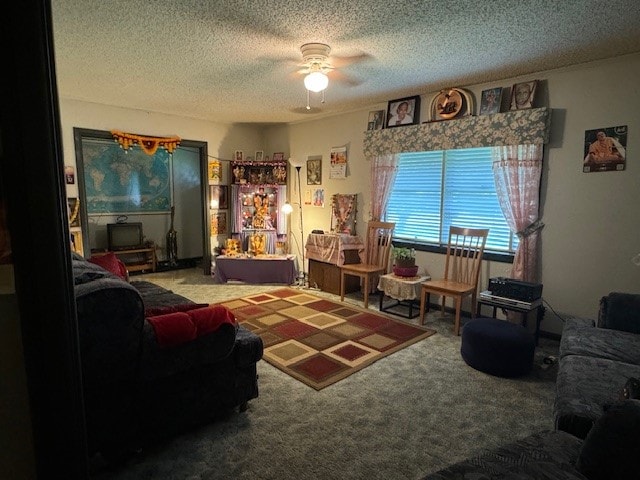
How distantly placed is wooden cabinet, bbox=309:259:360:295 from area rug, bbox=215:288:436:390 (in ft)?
1.16

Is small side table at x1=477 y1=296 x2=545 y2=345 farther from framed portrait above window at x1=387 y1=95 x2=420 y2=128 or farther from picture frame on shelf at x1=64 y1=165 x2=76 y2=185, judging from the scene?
picture frame on shelf at x1=64 y1=165 x2=76 y2=185

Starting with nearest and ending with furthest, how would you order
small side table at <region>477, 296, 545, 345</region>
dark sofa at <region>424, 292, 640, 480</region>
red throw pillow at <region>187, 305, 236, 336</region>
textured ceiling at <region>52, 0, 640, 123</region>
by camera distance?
dark sofa at <region>424, 292, 640, 480</region> → red throw pillow at <region>187, 305, 236, 336</region> → textured ceiling at <region>52, 0, 640, 123</region> → small side table at <region>477, 296, 545, 345</region>

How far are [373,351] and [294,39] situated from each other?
2.62 meters

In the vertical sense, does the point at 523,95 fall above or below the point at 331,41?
below

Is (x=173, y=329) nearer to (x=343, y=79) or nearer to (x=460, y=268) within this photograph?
(x=343, y=79)

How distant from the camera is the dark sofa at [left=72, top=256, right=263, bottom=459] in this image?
5.49 feet

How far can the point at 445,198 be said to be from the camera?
4387mm

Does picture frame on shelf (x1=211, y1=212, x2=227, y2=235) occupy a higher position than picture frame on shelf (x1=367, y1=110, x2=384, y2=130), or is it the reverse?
picture frame on shelf (x1=367, y1=110, x2=384, y2=130)

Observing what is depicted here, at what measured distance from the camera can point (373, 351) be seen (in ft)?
10.7

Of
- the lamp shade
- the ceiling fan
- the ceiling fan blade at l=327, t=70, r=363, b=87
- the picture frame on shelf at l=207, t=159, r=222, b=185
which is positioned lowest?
the picture frame on shelf at l=207, t=159, r=222, b=185

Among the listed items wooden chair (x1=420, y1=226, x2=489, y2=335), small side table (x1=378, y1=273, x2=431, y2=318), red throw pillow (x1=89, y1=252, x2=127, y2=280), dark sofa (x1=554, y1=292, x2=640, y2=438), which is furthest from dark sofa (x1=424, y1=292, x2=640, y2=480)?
red throw pillow (x1=89, y1=252, x2=127, y2=280)

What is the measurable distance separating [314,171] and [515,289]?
3.42m

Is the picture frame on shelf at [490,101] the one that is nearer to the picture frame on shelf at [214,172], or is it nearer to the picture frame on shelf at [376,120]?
the picture frame on shelf at [376,120]

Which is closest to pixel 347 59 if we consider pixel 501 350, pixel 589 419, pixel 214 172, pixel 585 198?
pixel 585 198
